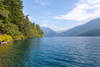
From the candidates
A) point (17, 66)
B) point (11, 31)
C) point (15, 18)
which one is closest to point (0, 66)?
point (17, 66)

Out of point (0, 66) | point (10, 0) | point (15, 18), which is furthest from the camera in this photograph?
point (15, 18)

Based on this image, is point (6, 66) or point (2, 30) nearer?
point (6, 66)

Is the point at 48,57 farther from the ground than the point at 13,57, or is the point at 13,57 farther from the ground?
the point at 13,57

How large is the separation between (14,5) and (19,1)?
624 cm

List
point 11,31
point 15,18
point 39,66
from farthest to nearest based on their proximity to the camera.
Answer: point 15,18
point 11,31
point 39,66

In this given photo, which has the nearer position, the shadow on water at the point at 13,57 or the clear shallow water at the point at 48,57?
the shadow on water at the point at 13,57

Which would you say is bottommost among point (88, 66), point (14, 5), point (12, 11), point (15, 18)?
point (88, 66)

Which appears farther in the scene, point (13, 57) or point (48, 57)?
point (48, 57)

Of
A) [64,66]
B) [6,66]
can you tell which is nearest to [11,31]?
[6,66]

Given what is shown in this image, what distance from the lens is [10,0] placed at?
6181 centimetres

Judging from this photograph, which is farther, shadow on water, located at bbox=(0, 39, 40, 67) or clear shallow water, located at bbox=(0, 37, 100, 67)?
clear shallow water, located at bbox=(0, 37, 100, 67)

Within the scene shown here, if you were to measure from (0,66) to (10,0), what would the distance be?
60.4 m

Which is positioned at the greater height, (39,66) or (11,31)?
(11,31)

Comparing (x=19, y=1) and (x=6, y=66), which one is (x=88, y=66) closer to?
(x=6, y=66)
